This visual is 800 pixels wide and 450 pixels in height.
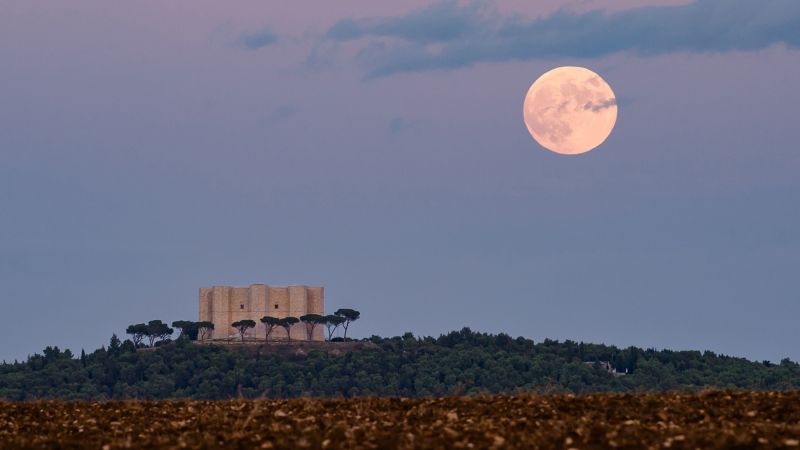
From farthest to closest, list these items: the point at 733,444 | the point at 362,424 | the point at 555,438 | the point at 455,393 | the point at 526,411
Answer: the point at 455,393
the point at 526,411
the point at 362,424
the point at 555,438
the point at 733,444

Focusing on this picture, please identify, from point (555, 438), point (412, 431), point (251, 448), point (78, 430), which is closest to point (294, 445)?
point (251, 448)

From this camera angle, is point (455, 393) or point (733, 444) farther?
point (455, 393)

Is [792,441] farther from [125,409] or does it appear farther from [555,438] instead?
[125,409]

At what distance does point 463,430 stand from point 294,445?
11.5ft

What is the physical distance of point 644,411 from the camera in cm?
2858

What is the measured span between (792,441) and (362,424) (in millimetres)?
8648

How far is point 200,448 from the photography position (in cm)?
2448

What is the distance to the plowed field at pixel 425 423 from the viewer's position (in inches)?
955

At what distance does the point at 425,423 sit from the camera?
27453mm

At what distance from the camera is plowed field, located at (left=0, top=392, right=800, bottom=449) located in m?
24.3

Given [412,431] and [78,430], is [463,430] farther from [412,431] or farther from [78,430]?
[78,430]

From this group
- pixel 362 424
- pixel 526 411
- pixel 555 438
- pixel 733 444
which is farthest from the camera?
pixel 526 411

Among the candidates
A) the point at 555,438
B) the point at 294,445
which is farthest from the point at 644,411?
the point at 294,445

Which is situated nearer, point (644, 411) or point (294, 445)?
point (294, 445)
